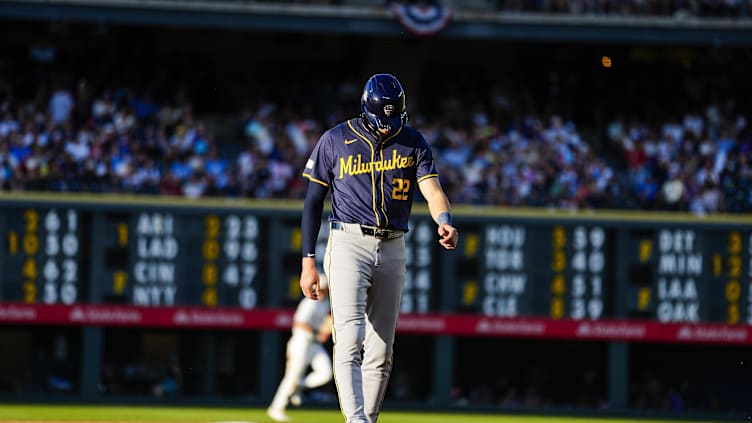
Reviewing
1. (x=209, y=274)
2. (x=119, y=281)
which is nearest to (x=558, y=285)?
(x=209, y=274)

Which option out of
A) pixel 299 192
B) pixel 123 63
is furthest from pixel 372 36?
pixel 299 192

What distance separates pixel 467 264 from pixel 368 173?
12.1 meters

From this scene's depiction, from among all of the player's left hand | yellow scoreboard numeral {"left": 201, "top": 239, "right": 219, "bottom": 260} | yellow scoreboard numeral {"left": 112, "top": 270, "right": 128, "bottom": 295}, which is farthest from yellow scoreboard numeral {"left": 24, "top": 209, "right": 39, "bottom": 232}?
the player's left hand

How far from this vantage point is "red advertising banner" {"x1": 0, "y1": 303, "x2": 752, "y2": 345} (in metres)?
19.2

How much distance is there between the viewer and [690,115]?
949 inches

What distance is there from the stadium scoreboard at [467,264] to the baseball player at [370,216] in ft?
37.8

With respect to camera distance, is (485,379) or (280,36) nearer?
(485,379)

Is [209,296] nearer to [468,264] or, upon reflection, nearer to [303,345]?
[468,264]

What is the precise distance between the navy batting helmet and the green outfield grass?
845 centimetres

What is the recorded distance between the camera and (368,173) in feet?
25.7

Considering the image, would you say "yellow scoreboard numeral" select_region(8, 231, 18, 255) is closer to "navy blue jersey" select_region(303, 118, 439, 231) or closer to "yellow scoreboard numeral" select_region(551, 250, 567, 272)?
"yellow scoreboard numeral" select_region(551, 250, 567, 272)

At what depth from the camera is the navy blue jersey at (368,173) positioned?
25.7 feet

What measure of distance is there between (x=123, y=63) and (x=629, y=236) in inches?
371

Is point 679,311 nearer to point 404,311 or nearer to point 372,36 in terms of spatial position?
point 404,311
